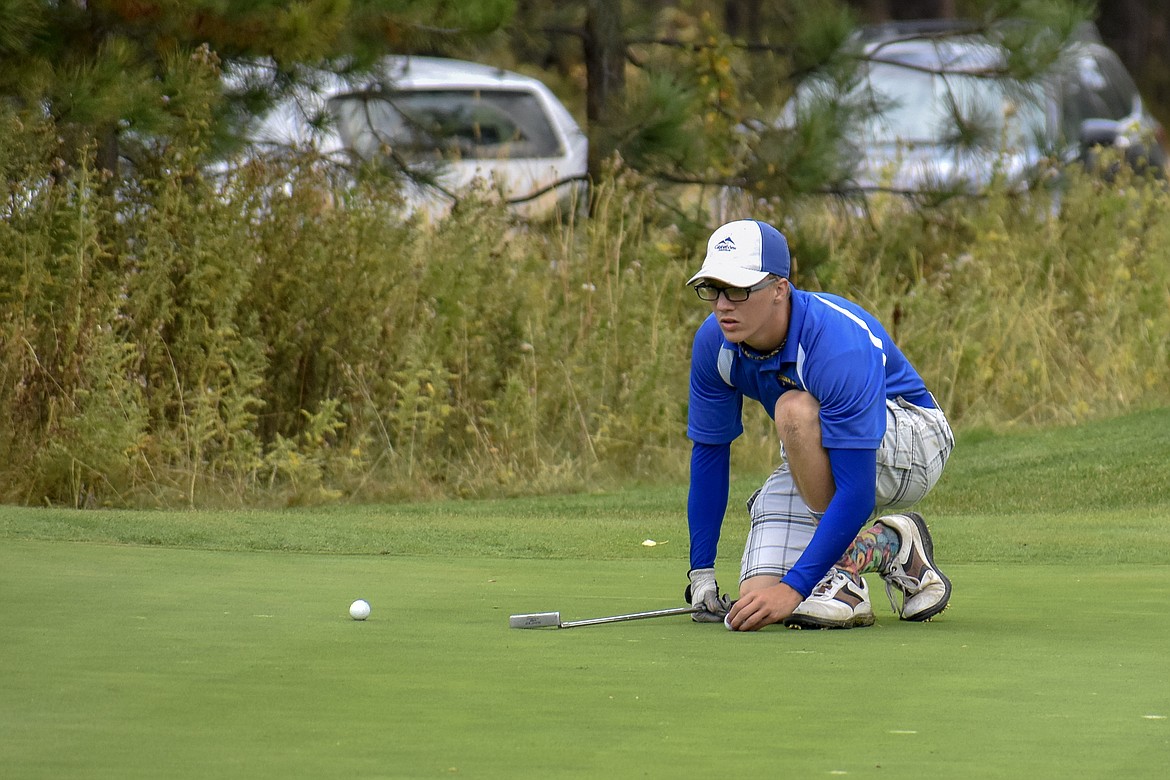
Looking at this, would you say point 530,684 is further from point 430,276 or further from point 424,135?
point 424,135

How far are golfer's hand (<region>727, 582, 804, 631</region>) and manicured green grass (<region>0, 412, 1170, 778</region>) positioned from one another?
0.05 metres

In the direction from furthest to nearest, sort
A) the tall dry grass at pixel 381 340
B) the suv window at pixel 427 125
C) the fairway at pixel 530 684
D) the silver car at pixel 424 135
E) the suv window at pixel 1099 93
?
the suv window at pixel 1099 93 < the suv window at pixel 427 125 < the silver car at pixel 424 135 < the tall dry grass at pixel 381 340 < the fairway at pixel 530 684

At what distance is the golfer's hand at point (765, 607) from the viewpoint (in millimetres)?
4910

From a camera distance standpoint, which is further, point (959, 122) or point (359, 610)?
point (959, 122)

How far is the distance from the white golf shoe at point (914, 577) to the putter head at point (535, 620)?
106 cm

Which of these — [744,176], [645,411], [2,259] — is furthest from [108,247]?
[744,176]

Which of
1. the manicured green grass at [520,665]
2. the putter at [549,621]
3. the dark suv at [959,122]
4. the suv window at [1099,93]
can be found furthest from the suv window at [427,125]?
the putter at [549,621]

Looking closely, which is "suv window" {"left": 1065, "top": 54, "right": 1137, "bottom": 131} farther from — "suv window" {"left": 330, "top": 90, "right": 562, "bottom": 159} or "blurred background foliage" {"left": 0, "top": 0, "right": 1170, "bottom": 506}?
"suv window" {"left": 330, "top": 90, "right": 562, "bottom": 159}

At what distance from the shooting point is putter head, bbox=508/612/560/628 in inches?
192

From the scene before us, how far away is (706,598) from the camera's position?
516 cm

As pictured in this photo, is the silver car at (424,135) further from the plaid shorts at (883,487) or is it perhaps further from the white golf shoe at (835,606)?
the white golf shoe at (835,606)

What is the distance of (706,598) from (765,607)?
0.29 metres

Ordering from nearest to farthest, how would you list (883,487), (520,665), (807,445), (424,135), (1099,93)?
1. (520,665)
2. (807,445)
3. (883,487)
4. (424,135)
5. (1099,93)

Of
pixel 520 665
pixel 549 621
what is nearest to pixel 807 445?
pixel 549 621
